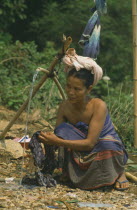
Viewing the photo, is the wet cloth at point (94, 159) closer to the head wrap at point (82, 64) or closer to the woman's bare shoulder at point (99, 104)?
the woman's bare shoulder at point (99, 104)

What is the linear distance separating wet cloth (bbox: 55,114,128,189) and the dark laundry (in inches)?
5.7

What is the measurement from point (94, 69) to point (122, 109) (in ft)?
8.20

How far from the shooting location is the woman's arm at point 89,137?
385cm

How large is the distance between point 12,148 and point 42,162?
3.11 feet

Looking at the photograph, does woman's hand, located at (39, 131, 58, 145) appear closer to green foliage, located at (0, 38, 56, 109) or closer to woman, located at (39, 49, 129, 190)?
woman, located at (39, 49, 129, 190)

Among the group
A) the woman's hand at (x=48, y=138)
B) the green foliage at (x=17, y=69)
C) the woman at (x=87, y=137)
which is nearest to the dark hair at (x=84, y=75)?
the woman at (x=87, y=137)

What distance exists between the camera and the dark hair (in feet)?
12.8

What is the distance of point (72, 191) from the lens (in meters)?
3.91

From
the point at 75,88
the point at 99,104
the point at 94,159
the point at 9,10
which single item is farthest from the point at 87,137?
the point at 9,10

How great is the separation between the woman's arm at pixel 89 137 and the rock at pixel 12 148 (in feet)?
3.38

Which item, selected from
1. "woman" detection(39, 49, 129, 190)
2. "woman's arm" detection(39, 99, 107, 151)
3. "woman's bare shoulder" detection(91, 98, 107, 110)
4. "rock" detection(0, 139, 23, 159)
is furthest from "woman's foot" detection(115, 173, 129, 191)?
"rock" detection(0, 139, 23, 159)

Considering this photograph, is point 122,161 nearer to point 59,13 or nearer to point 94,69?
point 94,69

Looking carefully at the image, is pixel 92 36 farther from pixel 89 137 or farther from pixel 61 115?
pixel 89 137

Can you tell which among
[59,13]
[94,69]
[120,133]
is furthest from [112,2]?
[94,69]
